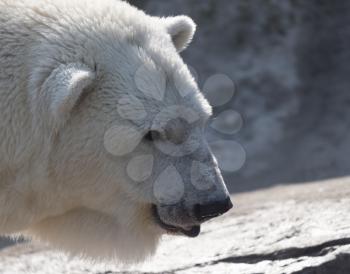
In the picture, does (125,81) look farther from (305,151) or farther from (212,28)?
(212,28)

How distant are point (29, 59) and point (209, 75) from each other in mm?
6189

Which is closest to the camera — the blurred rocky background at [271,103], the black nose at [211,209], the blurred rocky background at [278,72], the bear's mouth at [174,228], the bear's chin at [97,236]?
the black nose at [211,209]

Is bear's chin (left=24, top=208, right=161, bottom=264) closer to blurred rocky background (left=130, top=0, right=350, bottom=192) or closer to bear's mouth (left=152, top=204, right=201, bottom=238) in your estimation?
bear's mouth (left=152, top=204, right=201, bottom=238)

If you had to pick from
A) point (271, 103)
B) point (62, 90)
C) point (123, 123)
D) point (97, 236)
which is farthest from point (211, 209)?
point (271, 103)

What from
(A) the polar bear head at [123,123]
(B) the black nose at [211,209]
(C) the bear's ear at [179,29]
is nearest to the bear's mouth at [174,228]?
(A) the polar bear head at [123,123]

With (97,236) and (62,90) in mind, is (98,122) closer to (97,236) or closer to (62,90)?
(62,90)

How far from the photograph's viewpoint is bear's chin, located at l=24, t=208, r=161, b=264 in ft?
13.5

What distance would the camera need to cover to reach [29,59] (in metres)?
3.81

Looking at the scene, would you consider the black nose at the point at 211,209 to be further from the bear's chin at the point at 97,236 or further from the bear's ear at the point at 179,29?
the bear's ear at the point at 179,29

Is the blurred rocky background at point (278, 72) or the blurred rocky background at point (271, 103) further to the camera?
the blurred rocky background at point (278, 72)

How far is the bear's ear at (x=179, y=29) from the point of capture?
169 inches

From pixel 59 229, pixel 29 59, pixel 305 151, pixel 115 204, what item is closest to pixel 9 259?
pixel 59 229

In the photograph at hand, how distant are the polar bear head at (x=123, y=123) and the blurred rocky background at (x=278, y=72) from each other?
173 inches

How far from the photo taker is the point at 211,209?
3.74 metres
